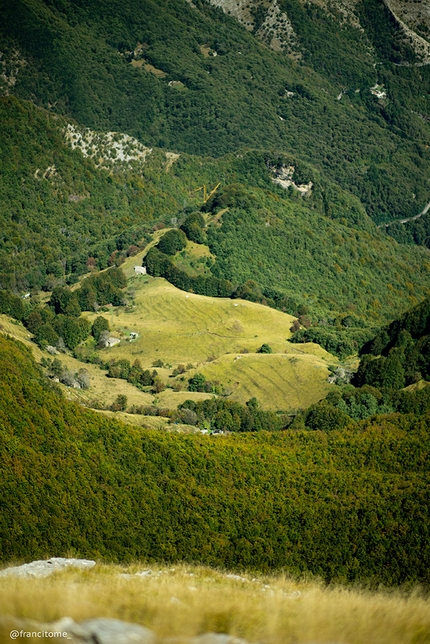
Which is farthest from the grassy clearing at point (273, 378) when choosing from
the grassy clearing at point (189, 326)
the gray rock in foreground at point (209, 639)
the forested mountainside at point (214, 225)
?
the gray rock in foreground at point (209, 639)

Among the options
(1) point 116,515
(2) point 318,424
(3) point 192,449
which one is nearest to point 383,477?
(3) point 192,449

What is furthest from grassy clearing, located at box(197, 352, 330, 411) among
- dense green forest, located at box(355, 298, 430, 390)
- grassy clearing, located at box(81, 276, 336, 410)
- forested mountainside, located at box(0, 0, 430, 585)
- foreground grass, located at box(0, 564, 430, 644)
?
foreground grass, located at box(0, 564, 430, 644)

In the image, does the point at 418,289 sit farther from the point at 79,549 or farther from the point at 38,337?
the point at 79,549

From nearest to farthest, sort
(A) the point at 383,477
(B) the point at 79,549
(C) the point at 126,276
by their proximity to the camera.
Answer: (B) the point at 79,549
(A) the point at 383,477
(C) the point at 126,276

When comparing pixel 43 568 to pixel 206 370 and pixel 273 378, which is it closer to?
pixel 273 378

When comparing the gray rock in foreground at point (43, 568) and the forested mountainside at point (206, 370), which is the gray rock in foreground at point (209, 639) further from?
the forested mountainside at point (206, 370)

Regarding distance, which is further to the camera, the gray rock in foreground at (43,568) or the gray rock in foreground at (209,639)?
the gray rock in foreground at (43,568)
